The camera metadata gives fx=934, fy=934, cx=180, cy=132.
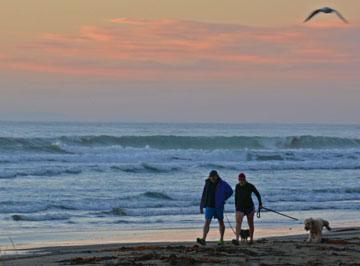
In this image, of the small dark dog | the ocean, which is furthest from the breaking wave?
the small dark dog

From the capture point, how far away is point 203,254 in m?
13.6

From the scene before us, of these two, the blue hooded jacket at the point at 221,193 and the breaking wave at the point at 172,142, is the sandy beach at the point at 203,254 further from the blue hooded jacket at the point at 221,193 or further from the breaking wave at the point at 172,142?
the breaking wave at the point at 172,142

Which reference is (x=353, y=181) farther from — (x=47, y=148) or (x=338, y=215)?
(x=47, y=148)

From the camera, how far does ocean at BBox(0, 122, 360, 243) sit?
2208 cm

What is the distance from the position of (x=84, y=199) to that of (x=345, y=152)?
1294 inches

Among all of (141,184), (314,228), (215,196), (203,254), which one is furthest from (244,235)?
(141,184)

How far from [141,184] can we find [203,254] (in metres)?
18.5

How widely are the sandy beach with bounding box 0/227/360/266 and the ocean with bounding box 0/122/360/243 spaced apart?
10.2 ft

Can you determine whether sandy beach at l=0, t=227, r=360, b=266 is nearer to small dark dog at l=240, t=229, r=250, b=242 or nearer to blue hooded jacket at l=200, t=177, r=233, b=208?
small dark dog at l=240, t=229, r=250, b=242

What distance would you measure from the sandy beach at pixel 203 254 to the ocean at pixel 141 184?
311cm

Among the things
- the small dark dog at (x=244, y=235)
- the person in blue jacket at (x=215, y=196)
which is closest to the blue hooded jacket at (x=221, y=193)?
the person in blue jacket at (x=215, y=196)

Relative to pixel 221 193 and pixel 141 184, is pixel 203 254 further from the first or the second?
pixel 141 184

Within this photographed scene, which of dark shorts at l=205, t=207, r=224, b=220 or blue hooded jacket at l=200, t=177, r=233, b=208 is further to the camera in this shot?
dark shorts at l=205, t=207, r=224, b=220

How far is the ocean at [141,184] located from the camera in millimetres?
22078
